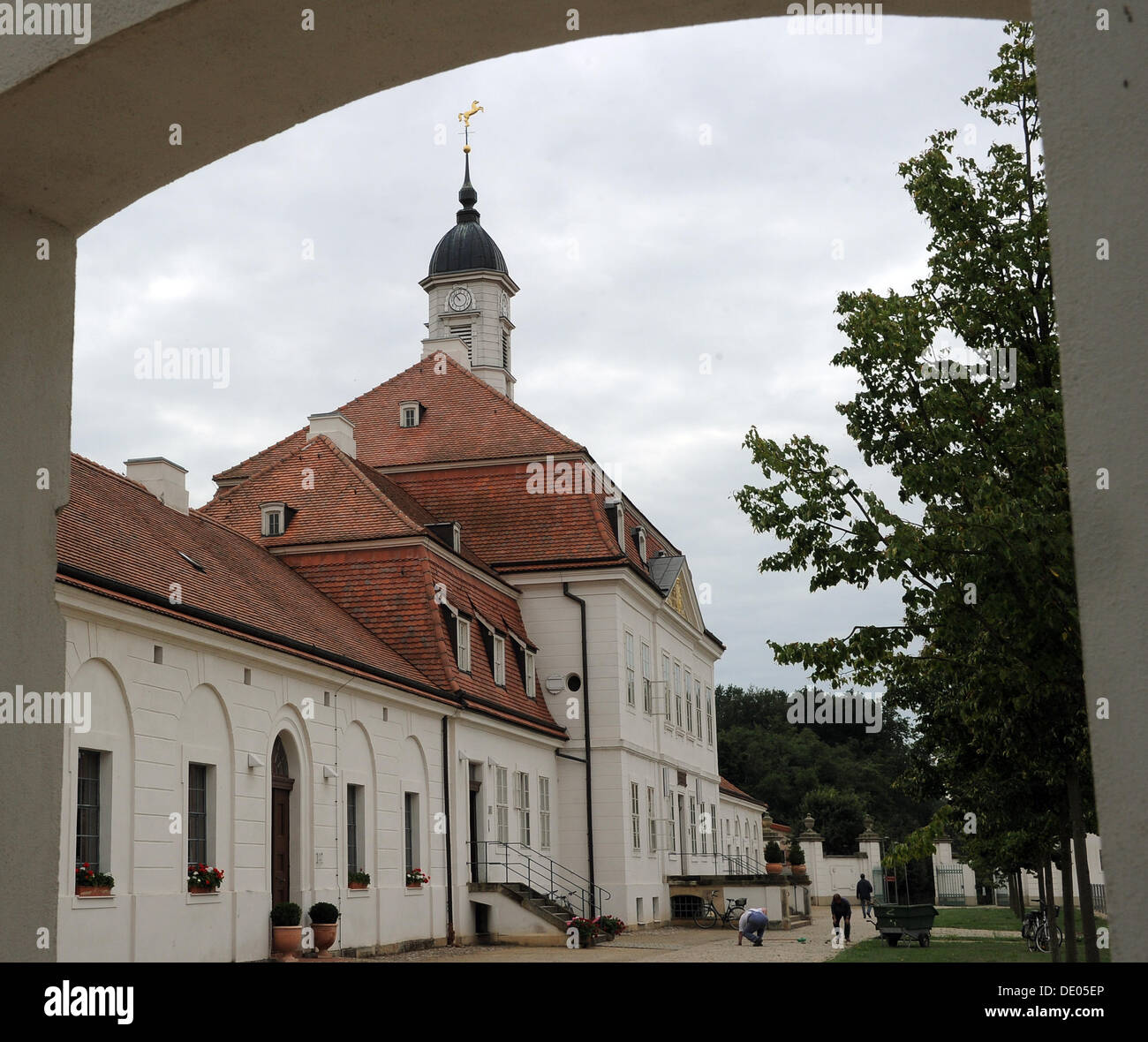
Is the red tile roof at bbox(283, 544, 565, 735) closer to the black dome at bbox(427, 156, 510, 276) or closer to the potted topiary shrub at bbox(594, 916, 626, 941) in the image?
the potted topiary shrub at bbox(594, 916, 626, 941)

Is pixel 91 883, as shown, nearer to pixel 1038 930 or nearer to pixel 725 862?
pixel 1038 930

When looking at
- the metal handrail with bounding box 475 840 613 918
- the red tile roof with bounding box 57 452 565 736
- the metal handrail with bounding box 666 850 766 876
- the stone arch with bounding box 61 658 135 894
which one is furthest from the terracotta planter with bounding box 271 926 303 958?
the metal handrail with bounding box 666 850 766 876

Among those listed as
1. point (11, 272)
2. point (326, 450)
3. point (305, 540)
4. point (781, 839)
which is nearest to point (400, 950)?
point (305, 540)

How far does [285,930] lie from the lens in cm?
1989

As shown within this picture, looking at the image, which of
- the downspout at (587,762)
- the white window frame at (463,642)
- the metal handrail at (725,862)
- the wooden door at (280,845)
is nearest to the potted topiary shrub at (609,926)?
the downspout at (587,762)

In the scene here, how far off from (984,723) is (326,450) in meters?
21.8

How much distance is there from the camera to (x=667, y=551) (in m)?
46.8

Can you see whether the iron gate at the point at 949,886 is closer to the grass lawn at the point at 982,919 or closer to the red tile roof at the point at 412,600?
the grass lawn at the point at 982,919

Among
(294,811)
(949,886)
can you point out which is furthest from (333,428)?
(949,886)

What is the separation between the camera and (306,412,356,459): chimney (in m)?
34.2

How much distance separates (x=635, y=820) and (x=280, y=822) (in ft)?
57.7

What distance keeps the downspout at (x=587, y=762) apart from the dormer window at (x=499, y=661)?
4238mm
